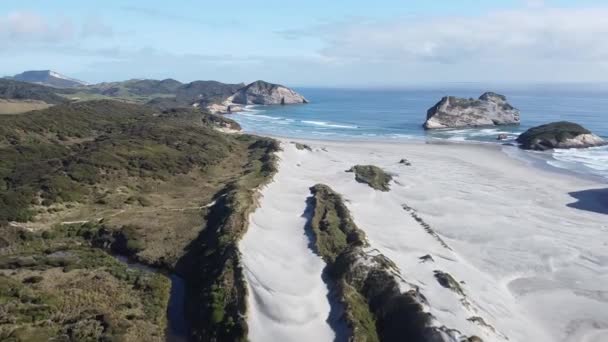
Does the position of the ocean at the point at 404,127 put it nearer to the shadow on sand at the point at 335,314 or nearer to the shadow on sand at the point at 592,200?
the shadow on sand at the point at 592,200

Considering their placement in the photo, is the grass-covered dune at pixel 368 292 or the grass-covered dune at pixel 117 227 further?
the grass-covered dune at pixel 117 227

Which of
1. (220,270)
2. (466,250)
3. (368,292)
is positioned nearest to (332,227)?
(466,250)

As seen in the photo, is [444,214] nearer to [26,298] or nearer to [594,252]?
[594,252]

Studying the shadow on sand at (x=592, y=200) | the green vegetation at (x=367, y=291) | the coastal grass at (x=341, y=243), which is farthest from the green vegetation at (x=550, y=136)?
the green vegetation at (x=367, y=291)

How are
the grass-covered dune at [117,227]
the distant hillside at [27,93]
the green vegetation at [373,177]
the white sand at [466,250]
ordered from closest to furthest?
the grass-covered dune at [117,227] → the white sand at [466,250] → the green vegetation at [373,177] → the distant hillside at [27,93]

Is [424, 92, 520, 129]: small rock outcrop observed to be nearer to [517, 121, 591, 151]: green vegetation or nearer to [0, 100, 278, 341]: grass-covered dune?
[517, 121, 591, 151]: green vegetation

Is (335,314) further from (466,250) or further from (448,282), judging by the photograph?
(466,250)

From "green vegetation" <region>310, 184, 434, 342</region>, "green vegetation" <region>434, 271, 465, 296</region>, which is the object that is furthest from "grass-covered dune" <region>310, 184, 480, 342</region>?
"green vegetation" <region>434, 271, 465, 296</region>
